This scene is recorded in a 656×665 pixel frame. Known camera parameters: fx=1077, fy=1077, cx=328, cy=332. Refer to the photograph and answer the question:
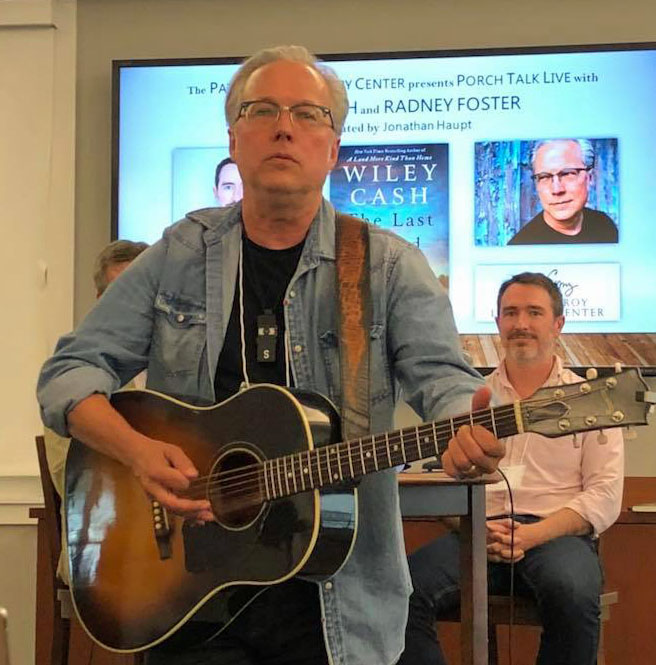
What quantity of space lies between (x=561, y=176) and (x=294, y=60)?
217cm

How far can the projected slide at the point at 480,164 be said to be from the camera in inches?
144

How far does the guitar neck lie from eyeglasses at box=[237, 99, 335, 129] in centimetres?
51

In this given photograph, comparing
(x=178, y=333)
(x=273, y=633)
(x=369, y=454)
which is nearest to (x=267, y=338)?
(x=178, y=333)

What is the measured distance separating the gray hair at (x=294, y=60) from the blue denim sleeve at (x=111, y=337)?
0.27m

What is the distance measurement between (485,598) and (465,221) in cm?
167

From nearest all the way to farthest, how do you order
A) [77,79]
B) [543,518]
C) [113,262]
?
[543,518] → [113,262] → [77,79]

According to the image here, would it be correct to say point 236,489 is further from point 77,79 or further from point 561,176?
point 77,79

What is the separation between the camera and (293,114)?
167 cm

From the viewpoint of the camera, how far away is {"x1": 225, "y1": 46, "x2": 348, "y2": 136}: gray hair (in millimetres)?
1705

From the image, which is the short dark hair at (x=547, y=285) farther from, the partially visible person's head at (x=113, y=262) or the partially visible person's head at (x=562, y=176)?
the partially visible person's head at (x=113, y=262)

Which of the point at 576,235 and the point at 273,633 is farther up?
the point at 576,235

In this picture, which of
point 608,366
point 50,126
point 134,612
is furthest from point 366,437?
point 50,126

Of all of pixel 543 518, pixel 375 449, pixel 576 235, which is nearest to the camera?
pixel 375 449

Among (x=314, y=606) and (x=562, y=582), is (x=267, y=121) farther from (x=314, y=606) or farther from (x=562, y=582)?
(x=562, y=582)
